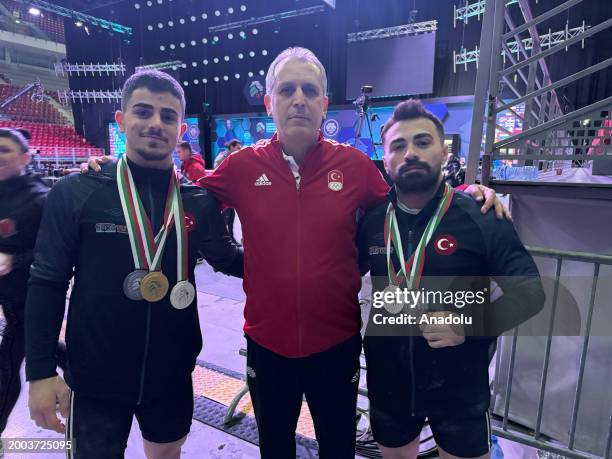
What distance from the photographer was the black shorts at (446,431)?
145cm

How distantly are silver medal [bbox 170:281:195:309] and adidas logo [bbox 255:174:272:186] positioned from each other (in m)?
0.51

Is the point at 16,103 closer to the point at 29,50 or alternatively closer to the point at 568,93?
the point at 29,50

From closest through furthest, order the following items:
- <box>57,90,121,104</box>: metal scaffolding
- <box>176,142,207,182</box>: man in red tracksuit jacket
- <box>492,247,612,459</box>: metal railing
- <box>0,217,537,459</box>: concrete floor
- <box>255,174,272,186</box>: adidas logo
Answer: <box>255,174,272,186</box>: adidas logo, <box>492,247,612,459</box>: metal railing, <box>0,217,537,459</box>: concrete floor, <box>176,142,207,182</box>: man in red tracksuit jacket, <box>57,90,121,104</box>: metal scaffolding

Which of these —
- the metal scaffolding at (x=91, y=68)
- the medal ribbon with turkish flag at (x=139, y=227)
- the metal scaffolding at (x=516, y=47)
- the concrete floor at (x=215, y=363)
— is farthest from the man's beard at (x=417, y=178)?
the metal scaffolding at (x=91, y=68)

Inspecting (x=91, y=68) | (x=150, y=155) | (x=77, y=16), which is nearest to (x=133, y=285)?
(x=150, y=155)

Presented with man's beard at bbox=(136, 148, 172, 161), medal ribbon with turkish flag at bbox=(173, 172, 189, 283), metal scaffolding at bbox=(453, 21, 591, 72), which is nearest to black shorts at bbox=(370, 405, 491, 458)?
medal ribbon with turkish flag at bbox=(173, 172, 189, 283)

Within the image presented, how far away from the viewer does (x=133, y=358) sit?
1.47 metres

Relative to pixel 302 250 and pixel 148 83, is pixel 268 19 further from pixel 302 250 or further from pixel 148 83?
pixel 302 250

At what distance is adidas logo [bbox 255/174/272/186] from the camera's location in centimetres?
163

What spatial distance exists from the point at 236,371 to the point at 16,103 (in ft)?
77.3

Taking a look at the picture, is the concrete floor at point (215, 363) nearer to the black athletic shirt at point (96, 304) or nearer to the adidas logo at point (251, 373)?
the adidas logo at point (251, 373)

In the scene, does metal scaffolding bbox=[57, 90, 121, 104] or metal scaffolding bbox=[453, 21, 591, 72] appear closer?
metal scaffolding bbox=[453, 21, 591, 72]

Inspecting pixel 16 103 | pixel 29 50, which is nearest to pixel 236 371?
pixel 16 103

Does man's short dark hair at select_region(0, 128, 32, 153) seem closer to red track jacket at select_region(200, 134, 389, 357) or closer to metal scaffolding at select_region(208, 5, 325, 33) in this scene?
red track jacket at select_region(200, 134, 389, 357)
